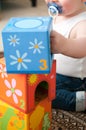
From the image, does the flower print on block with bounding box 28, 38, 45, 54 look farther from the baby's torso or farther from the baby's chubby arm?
the baby's torso

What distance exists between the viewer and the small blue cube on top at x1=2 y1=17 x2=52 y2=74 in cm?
65

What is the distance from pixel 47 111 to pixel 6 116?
13 centimetres

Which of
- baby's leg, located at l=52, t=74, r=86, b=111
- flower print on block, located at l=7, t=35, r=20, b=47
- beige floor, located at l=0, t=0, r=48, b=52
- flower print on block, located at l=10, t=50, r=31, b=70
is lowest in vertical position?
beige floor, located at l=0, t=0, r=48, b=52

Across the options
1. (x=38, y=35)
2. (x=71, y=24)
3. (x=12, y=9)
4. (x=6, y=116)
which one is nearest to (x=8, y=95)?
(x=6, y=116)

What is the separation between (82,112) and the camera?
1035 mm

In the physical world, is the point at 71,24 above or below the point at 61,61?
above

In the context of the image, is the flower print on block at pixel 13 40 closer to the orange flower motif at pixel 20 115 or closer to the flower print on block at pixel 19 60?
the flower print on block at pixel 19 60

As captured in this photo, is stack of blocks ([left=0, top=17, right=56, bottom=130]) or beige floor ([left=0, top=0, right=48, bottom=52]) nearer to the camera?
stack of blocks ([left=0, top=17, right=56, bottom=130])

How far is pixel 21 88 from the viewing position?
2.50ft

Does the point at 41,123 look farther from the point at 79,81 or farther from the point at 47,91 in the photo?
the point at 79,81

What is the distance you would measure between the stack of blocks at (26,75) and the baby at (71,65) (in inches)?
6.5

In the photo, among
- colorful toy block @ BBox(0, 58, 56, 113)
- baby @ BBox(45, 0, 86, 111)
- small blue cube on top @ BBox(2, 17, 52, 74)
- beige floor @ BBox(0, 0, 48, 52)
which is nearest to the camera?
small blue cube on top @ BBox(2, 17, 52, 74)

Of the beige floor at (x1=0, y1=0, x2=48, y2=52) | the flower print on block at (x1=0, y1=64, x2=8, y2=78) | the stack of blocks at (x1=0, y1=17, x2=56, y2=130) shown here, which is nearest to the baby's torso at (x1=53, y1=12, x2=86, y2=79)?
the stack of blocks at (x1=0, y1=17, x2=56, y2=130)

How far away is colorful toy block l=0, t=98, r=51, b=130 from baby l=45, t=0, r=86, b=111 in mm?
176
